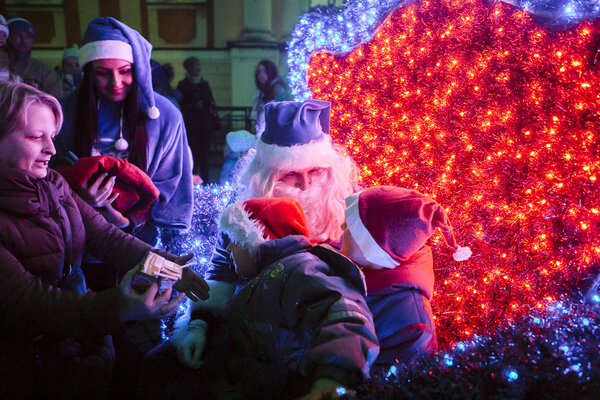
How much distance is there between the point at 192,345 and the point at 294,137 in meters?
1.03

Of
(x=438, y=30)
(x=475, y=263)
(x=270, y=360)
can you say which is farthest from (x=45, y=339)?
(x=438, y=30)

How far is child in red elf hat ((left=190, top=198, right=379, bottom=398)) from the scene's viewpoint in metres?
1.16

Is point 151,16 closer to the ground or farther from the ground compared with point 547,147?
farther from the ground

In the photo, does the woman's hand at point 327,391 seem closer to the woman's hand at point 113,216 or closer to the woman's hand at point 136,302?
the woman's hand at point 136,302

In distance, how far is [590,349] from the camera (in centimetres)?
110

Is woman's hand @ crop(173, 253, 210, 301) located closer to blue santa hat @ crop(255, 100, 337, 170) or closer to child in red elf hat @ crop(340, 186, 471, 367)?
child in red elf hat @ crop(340, 186, 471, 367)

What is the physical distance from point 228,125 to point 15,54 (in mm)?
7365

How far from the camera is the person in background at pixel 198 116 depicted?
302 inches

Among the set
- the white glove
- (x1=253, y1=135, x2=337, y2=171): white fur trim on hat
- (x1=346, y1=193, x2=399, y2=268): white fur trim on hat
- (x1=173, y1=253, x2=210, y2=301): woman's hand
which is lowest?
the white glove

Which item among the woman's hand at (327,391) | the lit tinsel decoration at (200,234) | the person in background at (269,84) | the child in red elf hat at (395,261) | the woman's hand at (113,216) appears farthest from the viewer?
the person in background at (269,84)

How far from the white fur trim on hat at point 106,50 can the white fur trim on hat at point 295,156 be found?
811mm

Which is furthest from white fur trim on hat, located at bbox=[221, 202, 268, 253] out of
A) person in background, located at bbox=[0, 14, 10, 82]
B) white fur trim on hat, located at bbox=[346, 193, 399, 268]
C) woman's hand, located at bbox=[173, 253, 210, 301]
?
person in background, located at bbox=[0, 14, 10, 82]

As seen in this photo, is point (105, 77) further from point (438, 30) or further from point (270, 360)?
point (438, 30)

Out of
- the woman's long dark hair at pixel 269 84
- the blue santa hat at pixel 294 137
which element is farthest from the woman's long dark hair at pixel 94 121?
the woman's long dark hair at pixel 269 84
